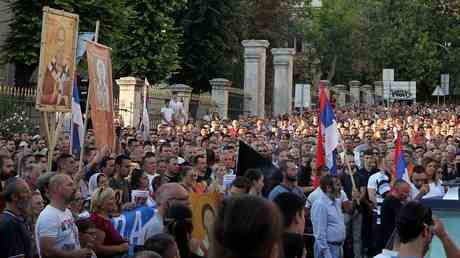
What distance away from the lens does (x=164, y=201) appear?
7.59 metres

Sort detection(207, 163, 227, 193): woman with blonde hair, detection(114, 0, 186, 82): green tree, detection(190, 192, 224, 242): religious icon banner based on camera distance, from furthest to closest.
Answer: detection(114, 0, 186, 82): green tree < detection(207, 163, 227, 193): woman with blonde hair < detection(190, 192, 224, 242): religious icon banner

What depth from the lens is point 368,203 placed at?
13.4m

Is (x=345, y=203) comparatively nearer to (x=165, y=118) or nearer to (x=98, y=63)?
(x=98, y=63)

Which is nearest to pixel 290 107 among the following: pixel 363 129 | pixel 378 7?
pixel 363 129

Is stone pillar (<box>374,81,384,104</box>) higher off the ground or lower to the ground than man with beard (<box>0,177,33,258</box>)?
higher

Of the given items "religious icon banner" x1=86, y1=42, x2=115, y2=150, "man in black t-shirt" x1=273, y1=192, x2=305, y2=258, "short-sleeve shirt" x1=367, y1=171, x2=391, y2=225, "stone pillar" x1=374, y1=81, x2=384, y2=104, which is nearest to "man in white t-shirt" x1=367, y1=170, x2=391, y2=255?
"short-sleeve shirt" x1=367, y1=171, x2=391, y2=225

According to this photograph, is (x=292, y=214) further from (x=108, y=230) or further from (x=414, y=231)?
(x=108, y=230)

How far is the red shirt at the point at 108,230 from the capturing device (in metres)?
Result: 7.80

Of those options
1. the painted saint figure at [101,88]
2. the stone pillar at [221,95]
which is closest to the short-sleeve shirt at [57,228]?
the painted saint figure at [101,88]

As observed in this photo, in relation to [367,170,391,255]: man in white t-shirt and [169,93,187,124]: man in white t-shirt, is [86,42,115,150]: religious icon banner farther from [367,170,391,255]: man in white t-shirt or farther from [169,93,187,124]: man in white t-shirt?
[169,93,187,124]: man in white t-shirt

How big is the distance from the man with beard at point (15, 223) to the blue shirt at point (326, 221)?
3834 mm

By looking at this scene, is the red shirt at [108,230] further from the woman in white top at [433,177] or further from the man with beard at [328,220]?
the woman in white top at [433,177]

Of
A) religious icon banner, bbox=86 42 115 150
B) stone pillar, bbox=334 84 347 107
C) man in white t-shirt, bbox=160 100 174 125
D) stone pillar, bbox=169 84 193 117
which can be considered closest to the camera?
religious icon banner, bbox=86 42 115 150

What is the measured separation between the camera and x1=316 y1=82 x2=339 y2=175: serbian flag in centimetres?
1299
